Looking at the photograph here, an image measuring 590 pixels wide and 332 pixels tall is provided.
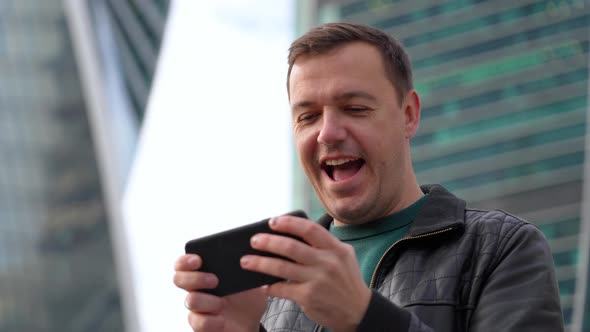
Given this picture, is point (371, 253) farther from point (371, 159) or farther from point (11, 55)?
point (11, 55)

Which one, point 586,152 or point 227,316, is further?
point 586,152

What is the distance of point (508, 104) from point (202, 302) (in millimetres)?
64062

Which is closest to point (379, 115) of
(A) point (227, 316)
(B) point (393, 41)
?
(B) point (393, 41)

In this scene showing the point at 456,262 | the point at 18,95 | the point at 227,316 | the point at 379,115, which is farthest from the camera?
the point at 18,95

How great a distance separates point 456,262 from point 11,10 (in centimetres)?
5491

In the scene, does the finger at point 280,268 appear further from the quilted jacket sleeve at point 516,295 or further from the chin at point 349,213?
the chin at point 349,213

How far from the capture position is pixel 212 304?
2.14 metres

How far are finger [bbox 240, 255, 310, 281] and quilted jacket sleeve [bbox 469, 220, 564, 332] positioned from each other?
607 millimetres

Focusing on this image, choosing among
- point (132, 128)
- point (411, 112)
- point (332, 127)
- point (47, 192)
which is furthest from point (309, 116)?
point (132, 128)

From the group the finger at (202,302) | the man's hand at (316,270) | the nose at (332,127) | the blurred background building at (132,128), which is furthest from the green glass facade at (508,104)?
the man's hand at (316,270)

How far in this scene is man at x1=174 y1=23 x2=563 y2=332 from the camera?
1.92m

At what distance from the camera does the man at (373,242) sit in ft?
6.30

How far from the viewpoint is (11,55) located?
52.2 m

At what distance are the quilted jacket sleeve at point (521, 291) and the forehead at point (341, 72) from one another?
65 centimetres
